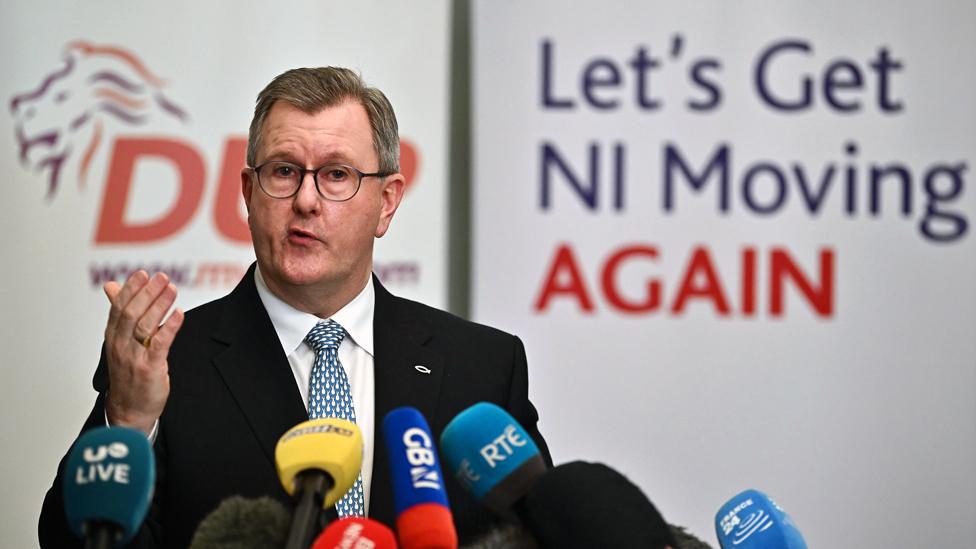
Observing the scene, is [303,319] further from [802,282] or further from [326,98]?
[802,282]

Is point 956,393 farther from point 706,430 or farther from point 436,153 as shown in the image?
point 436,153

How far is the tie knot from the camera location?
1970 mm

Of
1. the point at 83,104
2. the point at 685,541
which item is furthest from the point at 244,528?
the point at 83,104

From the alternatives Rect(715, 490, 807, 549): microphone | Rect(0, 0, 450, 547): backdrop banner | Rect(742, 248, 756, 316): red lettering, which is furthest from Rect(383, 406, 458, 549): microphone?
Rect(742, 248, 756, 316): red lettering

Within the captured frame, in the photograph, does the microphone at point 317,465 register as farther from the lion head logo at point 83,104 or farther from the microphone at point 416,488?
the lion head logo at point 83,104

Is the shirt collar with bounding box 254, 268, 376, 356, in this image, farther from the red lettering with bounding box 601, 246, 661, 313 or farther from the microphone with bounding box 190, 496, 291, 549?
the red lettering with bounding box 601, 246, 661, 313

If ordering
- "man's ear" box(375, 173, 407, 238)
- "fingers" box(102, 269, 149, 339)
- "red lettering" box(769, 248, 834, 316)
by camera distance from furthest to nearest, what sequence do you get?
1. "red lettering" box(769, 248, 834, 316)
2. "man's ear" box(375, 173, 407, 238)
3. "fingers" box(102, 269, 149, 339)

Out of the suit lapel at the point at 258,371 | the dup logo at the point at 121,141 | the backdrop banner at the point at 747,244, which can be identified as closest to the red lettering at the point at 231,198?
the dup logo at the point at 121,141

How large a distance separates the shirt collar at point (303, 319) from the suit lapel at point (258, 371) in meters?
0.02

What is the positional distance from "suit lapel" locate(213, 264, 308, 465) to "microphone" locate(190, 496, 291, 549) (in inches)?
31.3

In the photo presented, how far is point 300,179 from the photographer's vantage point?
1961mm

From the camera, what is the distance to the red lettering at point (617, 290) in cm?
381

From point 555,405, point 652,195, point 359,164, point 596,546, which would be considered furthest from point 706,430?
point 596,546

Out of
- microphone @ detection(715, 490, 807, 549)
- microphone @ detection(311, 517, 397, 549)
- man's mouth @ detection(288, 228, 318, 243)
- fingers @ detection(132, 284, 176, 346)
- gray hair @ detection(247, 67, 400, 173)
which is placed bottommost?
→ microphone @ detection(715, 490, 807, 549)
